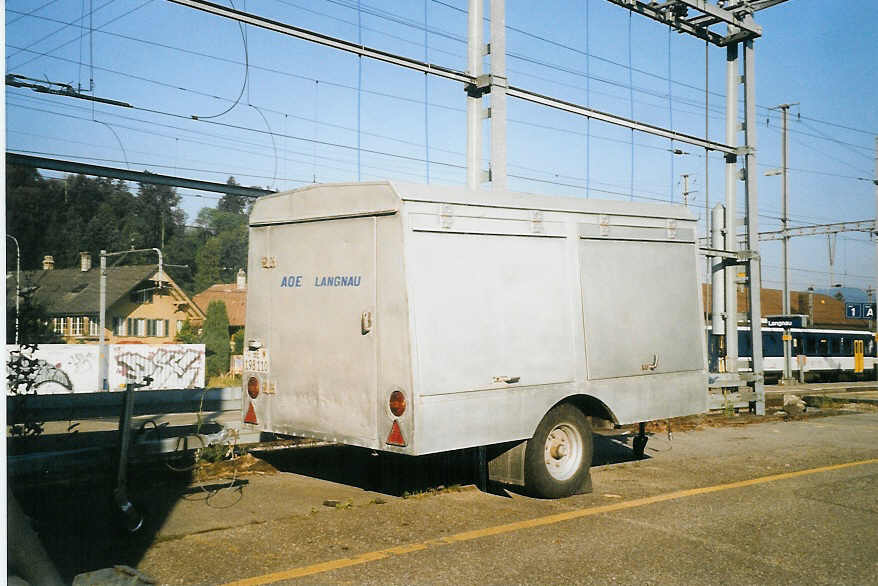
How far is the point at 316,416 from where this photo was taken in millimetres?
7957

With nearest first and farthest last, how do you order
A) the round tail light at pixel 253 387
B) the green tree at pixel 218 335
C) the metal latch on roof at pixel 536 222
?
the metal latch on roof at pixel 536 222, the round tail light at pixel 253 387, the green tree at pixel 218 335

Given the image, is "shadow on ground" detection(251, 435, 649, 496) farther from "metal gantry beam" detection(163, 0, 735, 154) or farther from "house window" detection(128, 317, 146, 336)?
"house window" detection(128, 317, 146, 336)

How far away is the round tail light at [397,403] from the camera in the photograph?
7227 mm

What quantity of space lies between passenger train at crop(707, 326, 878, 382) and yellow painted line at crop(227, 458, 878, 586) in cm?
3649

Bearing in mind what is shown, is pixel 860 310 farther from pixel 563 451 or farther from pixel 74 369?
pixel 563 451

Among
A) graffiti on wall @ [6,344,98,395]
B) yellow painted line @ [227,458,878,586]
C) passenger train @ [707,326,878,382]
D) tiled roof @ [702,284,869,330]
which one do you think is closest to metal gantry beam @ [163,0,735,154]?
yellow painted line @ [227,458,878,586]

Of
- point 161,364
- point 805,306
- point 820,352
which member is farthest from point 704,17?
point 805,306

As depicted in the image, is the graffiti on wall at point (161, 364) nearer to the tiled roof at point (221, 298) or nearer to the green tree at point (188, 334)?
the green tree at point (188, 334)

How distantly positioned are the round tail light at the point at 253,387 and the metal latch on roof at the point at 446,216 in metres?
2.58

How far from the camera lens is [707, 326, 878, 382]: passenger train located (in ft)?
152

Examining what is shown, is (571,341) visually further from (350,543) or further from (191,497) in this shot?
(191,497)

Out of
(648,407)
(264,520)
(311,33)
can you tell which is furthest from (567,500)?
(311,33)

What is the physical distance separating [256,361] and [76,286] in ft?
16.7

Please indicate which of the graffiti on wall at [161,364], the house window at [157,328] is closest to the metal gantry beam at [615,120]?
the house window at [157,328]
